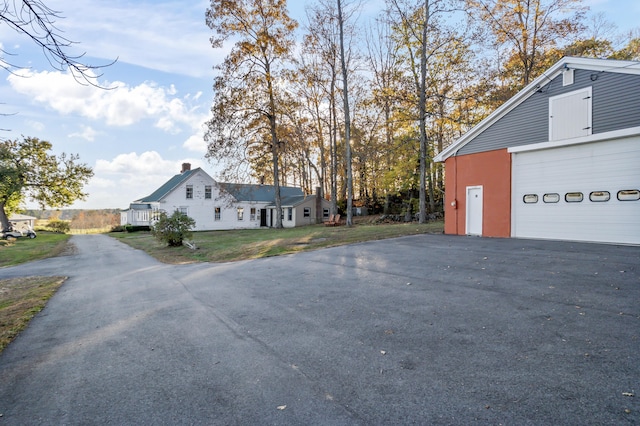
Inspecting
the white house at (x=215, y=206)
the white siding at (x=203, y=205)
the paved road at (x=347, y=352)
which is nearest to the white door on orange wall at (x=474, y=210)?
the paved road at (x=347, y=352)

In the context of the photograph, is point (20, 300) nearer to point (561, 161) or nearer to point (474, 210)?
point (474, 210)

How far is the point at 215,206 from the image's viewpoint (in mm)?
33031

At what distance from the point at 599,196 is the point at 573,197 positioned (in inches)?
28.1

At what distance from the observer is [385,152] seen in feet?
80.1

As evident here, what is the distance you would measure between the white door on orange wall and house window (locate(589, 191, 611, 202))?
149 inches

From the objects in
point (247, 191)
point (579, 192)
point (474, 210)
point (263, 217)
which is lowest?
point (263, 217)

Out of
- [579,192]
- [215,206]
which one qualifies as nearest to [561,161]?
[579,192]

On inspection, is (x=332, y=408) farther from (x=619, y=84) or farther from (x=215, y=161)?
(x=215, y=161)

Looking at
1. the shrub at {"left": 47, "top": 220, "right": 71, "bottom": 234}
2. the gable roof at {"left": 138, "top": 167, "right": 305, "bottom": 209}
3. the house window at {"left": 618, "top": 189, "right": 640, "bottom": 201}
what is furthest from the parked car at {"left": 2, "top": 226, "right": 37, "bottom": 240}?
the house window at {"left": 618, "top": 189, "right": 640, "bottom": 201}

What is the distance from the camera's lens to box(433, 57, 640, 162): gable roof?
9992 mm

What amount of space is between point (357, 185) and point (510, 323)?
33.7m

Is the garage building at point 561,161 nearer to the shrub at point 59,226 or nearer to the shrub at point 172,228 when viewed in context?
the shrub at point 172,228

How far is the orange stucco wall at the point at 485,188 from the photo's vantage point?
12930 millimetres

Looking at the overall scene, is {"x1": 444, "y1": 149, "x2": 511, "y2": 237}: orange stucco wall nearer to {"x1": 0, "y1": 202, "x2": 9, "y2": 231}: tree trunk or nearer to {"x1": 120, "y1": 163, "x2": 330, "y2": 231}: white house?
{"x1": 120, "y1": 163, "x2": 330, "y2": 231}: white house
